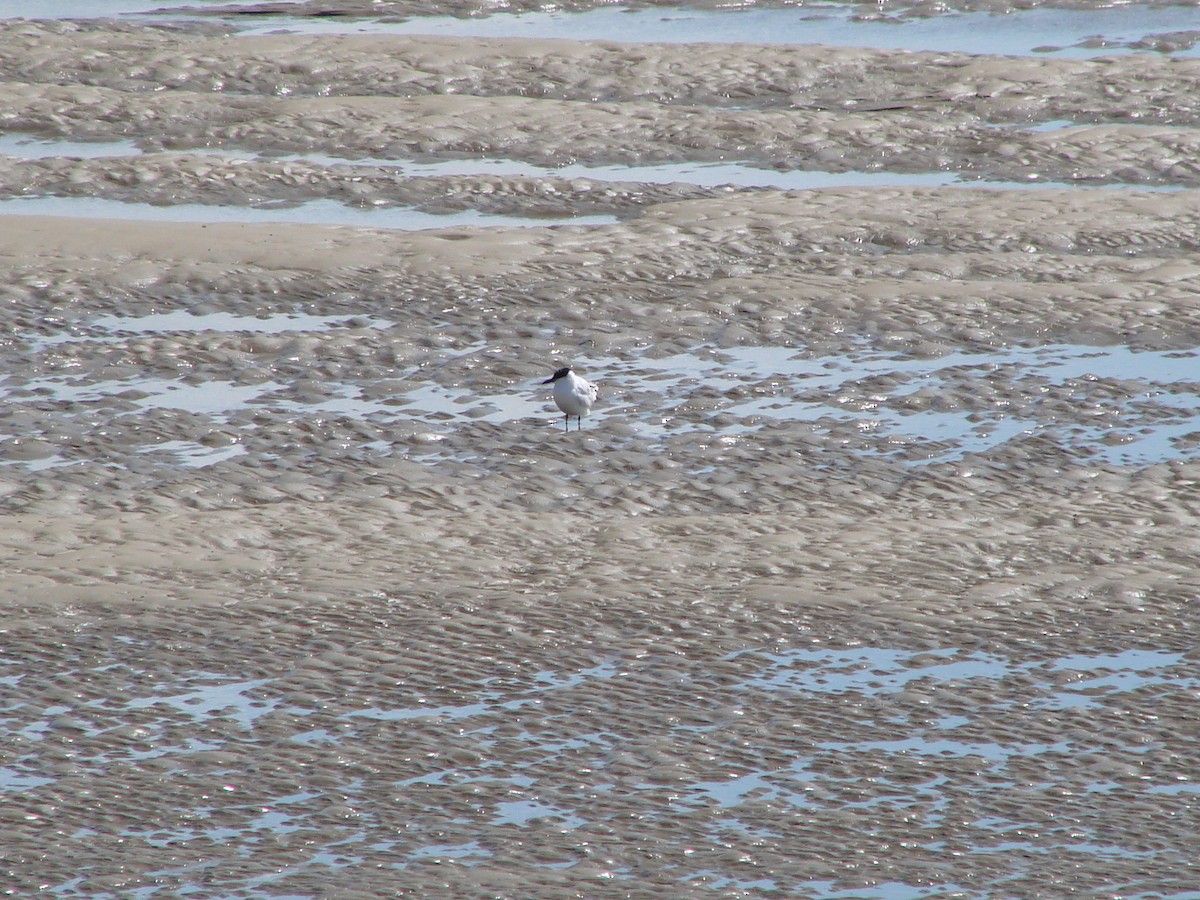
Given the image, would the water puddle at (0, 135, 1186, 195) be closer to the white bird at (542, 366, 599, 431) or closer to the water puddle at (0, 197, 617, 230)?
the water puddle at (0, 197, 617, 230)

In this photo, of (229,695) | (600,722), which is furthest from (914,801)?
(229,695)

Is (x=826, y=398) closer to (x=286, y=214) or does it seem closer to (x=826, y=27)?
(x=286, y=214)

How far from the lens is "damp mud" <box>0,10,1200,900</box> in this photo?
Answer: 5.21 meters

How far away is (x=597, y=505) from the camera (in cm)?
773

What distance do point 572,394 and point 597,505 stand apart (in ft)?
2.84

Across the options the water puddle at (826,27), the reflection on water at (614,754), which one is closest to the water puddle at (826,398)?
the reflection on water at (614,754)

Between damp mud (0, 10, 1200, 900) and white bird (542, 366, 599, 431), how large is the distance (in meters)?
0.14

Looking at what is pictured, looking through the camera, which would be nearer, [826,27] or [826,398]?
[826,398]

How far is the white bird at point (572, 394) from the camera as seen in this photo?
8.37 metres

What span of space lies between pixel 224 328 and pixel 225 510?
2.75 metres

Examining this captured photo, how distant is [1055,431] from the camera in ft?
28.2

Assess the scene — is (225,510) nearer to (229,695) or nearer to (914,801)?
(229,695)

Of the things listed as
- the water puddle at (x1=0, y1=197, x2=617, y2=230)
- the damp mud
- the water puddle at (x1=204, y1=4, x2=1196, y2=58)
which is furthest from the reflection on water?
the water puddle at (x1=204, y1=4, x2=1196, y2=58)

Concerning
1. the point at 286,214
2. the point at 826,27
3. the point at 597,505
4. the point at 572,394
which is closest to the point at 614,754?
the point at 597,505
